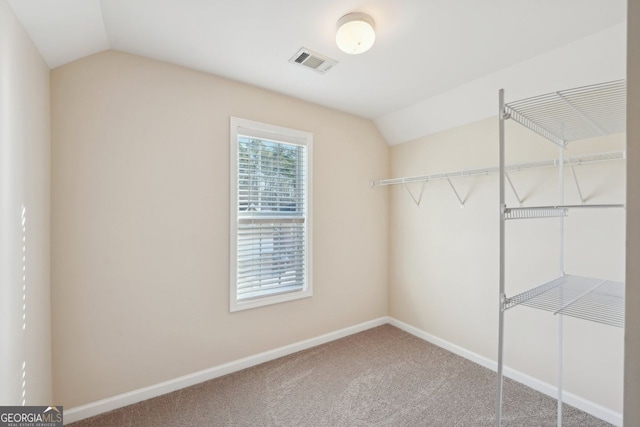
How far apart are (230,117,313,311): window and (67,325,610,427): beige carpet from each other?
23.4 inches

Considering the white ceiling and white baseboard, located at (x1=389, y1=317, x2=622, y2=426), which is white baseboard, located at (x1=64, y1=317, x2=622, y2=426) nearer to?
white baseboard, located at (x1=389, y1=317, x2=622, y2=426)

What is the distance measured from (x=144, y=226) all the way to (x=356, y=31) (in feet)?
6.00

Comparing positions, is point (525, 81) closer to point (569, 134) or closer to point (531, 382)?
point (569, 134)

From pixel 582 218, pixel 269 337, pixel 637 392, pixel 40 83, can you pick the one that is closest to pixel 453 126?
pixel 582 218

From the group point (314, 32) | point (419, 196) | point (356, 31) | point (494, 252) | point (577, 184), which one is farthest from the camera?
point (419, 196)

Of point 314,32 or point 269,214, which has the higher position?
point 314,32

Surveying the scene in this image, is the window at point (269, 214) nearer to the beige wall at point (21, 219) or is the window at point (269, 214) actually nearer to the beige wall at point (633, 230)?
the beige wall at point (21, 219)

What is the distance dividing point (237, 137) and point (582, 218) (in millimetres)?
2542

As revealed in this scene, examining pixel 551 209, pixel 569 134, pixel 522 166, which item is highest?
pixel 569 134

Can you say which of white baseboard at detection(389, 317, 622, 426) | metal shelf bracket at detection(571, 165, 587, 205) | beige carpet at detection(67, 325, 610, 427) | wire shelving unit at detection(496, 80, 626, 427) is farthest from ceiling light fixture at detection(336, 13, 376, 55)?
white baseboard at detection(389, 317, 622, 426)

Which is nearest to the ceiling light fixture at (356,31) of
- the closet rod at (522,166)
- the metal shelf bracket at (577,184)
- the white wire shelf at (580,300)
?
the closet rod at (522,166)

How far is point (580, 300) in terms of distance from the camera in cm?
131

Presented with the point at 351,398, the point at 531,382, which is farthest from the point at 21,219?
the point at 531,382

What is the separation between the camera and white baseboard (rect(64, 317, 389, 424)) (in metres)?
→ 1.77
